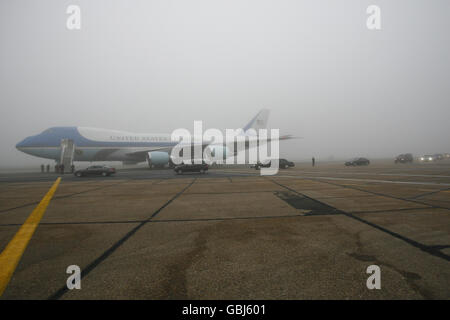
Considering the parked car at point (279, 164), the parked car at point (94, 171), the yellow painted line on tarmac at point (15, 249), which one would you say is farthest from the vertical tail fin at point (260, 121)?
the yellow painted line on tarmac at point (15, 249)

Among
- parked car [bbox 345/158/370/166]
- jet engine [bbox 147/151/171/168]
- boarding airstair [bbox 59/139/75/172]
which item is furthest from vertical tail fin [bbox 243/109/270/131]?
boarding airstair [bbox 59/139/75/172]

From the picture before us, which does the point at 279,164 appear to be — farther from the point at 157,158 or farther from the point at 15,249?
the point at 15,249

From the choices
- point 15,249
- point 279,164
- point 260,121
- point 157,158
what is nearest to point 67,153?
point 157,158

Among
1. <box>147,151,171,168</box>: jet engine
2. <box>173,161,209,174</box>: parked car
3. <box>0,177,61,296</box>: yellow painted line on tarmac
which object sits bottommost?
<box>0,177,61,296</box>: yellow painted line on tarmac

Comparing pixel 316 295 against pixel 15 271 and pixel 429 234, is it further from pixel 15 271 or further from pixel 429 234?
pixel 15 271

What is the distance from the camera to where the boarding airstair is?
92.7 ft

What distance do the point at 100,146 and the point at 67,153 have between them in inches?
162

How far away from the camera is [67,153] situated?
28.4 m

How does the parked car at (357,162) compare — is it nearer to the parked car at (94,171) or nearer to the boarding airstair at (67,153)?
the parked car at (94,171)

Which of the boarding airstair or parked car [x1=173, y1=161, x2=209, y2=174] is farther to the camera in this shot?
the boarding airstair

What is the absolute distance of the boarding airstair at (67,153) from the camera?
28.3 metres

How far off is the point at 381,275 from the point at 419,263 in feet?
2.69

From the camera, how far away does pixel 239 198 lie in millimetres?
9180

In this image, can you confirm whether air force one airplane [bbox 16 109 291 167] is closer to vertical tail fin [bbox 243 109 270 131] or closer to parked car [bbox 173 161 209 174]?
parked car [bbox 173 161 209 174]
